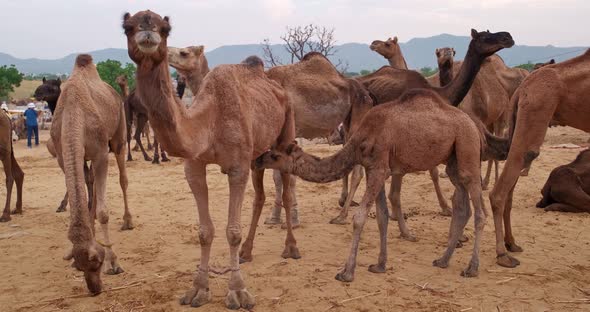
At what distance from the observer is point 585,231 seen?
7.41 meters

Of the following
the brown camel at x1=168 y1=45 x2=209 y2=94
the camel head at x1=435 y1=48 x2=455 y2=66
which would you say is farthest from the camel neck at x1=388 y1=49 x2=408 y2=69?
the brown camel at x1=168 y1=45 x2=209 y2=94

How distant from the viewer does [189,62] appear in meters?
7.75

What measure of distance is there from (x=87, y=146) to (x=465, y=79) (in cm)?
540

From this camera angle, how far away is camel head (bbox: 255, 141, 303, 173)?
557 centimetres

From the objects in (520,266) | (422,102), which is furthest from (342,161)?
(520,266)

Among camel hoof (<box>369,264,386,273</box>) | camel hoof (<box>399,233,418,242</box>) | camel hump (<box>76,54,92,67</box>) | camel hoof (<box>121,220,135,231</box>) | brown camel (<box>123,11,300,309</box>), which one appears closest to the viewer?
brown camel (<box>123,11,300,309</box>)

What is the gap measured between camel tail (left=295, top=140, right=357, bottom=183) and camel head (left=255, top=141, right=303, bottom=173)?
0.13m

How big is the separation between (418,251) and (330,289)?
1.82 meters

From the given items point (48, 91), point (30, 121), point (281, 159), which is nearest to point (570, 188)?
point (281, 159)

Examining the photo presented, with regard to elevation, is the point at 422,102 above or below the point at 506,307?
above

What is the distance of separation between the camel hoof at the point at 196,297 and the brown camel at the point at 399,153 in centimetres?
147

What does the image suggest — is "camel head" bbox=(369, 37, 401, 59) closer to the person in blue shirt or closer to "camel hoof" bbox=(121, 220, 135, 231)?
"camel hoof" bbox=(121, 220, 135, 231)

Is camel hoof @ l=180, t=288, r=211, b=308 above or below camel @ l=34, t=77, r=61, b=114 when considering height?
below

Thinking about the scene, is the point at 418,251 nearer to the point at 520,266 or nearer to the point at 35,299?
the point at 520,266
